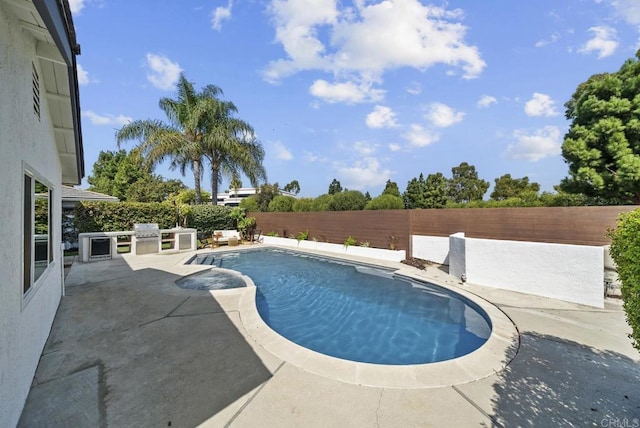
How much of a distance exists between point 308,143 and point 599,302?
17335 millimetres

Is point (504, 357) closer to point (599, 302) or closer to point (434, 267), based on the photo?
point (599, 302)

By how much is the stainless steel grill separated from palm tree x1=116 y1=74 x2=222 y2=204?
5555mm

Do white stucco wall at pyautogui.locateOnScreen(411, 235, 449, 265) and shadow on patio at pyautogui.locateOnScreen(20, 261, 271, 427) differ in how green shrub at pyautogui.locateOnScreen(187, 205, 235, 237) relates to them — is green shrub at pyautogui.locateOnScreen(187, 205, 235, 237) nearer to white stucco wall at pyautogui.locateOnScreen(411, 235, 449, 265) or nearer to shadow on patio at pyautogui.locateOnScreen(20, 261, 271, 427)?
shadow on patio at pyautogui.locateOnScreen(20, 261, 271, 427)

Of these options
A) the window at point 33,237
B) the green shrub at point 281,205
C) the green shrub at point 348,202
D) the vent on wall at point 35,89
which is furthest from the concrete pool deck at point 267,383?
the green shrub at point 281,205

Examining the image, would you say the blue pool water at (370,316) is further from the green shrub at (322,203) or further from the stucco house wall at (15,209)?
the green shrub at (322,203)

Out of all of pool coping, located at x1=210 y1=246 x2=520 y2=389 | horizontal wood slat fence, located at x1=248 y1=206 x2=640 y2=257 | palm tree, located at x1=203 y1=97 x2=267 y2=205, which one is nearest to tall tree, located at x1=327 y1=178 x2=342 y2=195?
palm tree, located at x1=203 y1=97 x2=267 y2=205

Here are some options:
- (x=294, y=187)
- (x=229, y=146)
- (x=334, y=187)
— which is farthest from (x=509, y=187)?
(x=294, y=187)

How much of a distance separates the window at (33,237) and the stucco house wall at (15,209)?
0.51ft

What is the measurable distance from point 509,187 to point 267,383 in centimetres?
3418

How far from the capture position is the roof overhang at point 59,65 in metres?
2.39

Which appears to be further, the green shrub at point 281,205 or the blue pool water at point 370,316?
the green shrub at point 281,205

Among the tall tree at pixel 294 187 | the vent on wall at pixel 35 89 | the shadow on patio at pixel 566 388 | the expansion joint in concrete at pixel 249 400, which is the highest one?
the tall tree at pixel 294 187

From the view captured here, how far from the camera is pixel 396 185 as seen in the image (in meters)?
32.9

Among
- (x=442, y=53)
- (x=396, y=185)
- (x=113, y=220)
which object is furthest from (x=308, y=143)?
(x=396, y=185)
